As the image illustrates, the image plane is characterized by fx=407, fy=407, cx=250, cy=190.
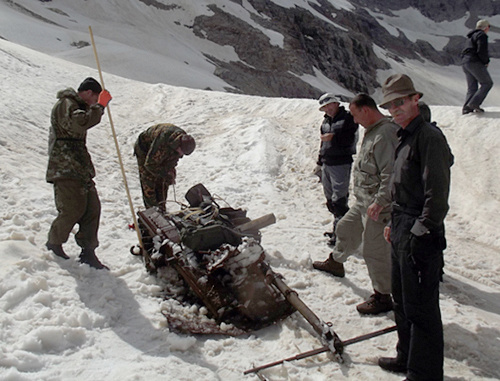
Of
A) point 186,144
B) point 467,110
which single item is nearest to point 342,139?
point 186,144

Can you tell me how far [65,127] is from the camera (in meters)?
4.32

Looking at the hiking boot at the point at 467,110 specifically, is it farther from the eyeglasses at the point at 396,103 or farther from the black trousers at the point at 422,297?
the black trousers at the point at 422,297

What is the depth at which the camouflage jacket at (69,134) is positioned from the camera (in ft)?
13.9

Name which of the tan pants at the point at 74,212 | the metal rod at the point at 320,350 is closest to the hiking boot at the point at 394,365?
the metal rod at the point at 320,350

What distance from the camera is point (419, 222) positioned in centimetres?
280

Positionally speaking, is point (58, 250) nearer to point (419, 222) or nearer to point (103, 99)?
point (103, 99)

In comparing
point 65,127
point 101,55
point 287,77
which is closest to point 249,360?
point 65,127

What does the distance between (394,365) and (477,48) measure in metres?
7.36

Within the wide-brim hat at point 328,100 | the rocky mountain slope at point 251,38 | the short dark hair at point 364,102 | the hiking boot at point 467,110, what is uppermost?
the hiking boot at point 467,110

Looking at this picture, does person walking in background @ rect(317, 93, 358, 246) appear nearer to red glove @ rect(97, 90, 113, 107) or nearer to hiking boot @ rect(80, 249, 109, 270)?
red glove @ rect(97, 90, 113, 107)

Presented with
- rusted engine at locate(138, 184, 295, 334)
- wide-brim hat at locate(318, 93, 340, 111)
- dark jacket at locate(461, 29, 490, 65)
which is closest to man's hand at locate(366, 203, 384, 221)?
rusted engine at locate(138, 184, 295, 334)

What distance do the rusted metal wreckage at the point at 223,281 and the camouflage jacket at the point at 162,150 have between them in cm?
140

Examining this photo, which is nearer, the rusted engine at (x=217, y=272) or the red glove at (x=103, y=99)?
the rusted engine at (x=217, y=272)

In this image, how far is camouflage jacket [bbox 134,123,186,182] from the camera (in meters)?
5.82
